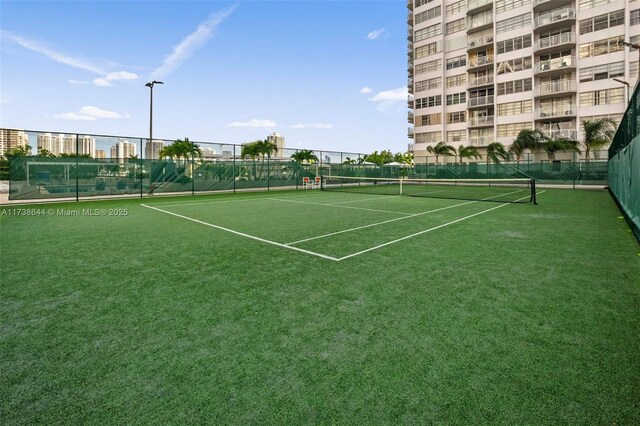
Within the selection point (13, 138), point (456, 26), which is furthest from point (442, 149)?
point (13, 138)

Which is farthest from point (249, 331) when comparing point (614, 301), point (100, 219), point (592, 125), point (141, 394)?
point (592, 125)

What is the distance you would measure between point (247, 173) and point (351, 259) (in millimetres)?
24390

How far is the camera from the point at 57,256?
6.91m

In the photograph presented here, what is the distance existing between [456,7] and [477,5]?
14.7 ft

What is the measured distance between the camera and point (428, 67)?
62.7m

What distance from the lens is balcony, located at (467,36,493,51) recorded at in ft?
178

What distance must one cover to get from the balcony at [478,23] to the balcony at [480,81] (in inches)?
279

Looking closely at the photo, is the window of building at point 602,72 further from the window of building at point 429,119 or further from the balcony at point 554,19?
the window of building at point 429,119

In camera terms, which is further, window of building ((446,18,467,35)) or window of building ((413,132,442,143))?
window of building ((413,132,442,143))

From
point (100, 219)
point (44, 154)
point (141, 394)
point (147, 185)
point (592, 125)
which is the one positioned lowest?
point (141, 394)

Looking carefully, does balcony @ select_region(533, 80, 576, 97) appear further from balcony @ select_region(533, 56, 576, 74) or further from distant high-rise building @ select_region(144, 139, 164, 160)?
distant high-rise building @ select_region(144, 139, 164, 160)

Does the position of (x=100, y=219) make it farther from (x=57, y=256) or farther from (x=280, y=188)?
(x=280, y=188)

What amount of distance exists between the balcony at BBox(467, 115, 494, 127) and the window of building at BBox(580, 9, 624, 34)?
14382mm

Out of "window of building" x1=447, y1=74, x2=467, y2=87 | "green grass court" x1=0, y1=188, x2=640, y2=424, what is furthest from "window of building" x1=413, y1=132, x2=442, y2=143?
"green grass court" x1=0, y1=188, x2=640, y2=424
